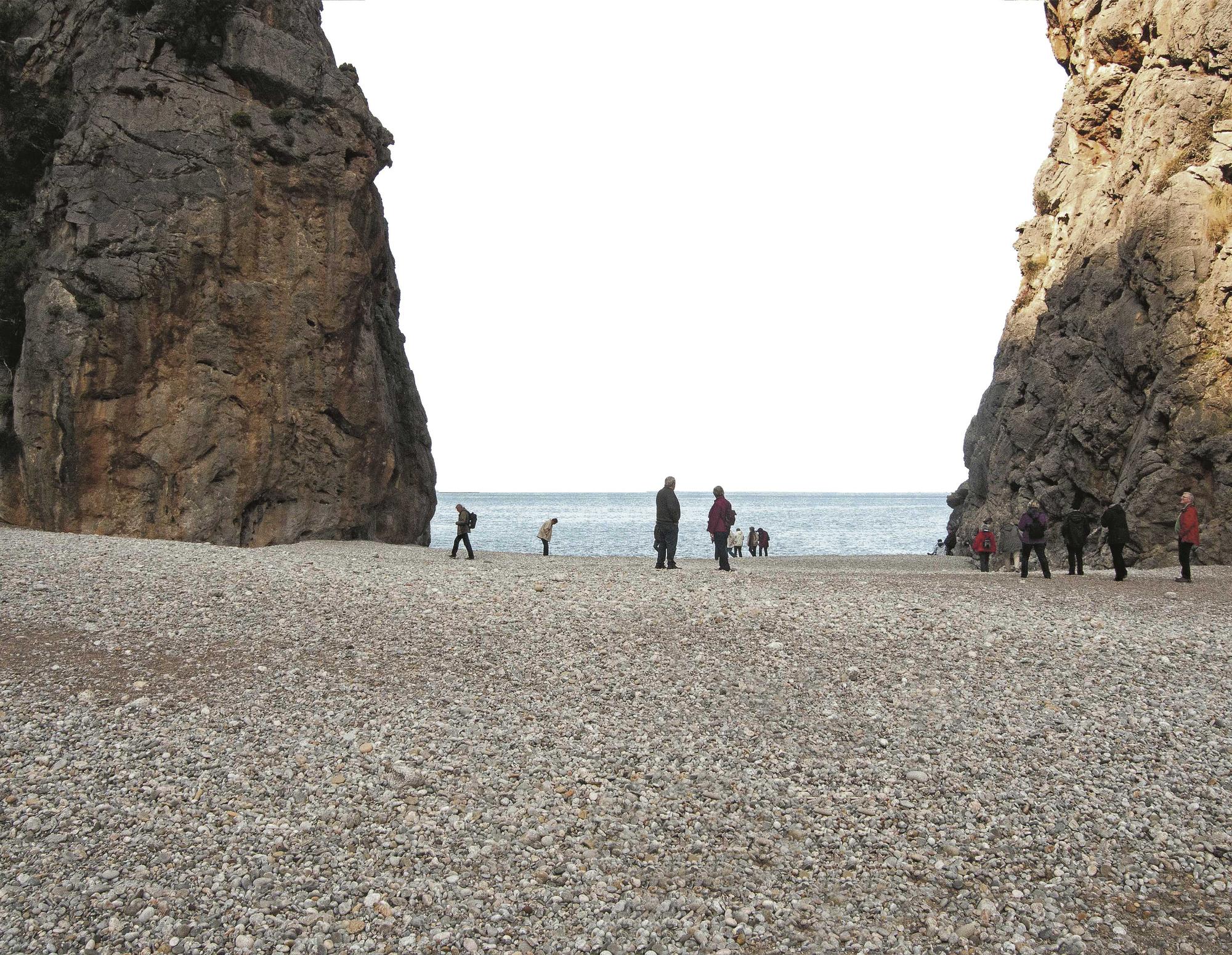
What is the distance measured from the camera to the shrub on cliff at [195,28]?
2802cm

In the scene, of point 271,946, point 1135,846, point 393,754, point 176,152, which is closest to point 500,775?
point 393,754

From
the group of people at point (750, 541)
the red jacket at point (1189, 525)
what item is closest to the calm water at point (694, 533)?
the group of people at point (750, 541)

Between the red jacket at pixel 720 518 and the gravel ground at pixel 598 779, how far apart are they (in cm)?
812

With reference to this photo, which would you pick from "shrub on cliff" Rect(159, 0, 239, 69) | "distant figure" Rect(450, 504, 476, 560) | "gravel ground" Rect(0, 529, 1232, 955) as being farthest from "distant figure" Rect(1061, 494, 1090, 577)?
"shrub on cliff" Rect(159, 0, 239, 69)

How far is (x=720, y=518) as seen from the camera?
23.1 metres

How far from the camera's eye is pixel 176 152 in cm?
2728

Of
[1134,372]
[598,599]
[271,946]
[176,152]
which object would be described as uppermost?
[176,152]

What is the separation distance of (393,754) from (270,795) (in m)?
1.29

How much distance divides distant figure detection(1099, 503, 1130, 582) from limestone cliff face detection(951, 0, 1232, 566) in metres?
6.15

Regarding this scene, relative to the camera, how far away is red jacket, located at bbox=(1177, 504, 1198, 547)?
20.3m

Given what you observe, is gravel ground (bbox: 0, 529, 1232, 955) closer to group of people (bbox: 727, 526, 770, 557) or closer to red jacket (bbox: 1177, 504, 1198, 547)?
red jacket (bbox: 1177, 504, 1198, 547)

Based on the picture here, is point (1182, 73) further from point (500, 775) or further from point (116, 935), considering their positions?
point (116, 935)

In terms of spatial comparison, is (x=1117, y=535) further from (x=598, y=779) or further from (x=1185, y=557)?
(x=598, y=779)

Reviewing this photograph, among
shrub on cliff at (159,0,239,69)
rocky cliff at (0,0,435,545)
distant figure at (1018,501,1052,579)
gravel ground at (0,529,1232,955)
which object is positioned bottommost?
gravel ground at (0,529,1232,955)
